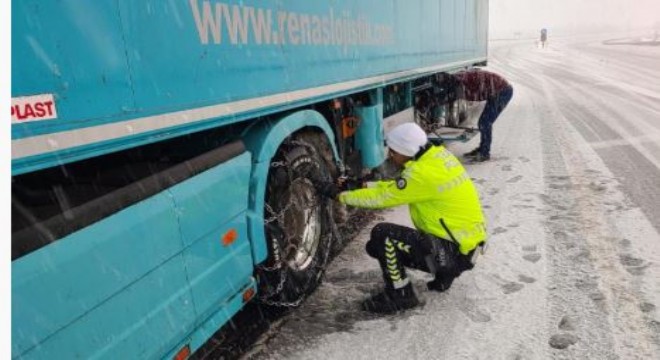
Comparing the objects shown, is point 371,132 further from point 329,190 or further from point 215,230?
point 215,230

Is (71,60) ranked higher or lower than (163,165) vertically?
higher

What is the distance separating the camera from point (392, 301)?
11.9 feet

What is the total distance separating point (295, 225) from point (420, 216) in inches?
35.1

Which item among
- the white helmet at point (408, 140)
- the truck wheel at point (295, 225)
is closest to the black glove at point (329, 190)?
the truck wheel at point (295, 225)

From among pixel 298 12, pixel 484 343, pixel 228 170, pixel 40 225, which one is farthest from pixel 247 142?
pixel 484 343

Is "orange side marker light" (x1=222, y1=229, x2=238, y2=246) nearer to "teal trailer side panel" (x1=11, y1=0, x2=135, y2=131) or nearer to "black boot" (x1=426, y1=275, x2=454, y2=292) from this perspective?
"teal trailer side panel" (x1=11, y1=0, x2=135, y2=131)

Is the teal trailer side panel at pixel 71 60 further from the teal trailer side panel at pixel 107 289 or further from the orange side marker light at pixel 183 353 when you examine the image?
the orange side marker light at pixel 183 353

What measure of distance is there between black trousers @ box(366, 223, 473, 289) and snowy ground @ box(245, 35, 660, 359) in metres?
0.25

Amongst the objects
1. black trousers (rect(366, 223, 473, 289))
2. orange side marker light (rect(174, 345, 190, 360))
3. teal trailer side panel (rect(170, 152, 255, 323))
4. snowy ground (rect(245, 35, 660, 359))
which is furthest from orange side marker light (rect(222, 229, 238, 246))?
black trousers (rect(366, 223, 473, 289))

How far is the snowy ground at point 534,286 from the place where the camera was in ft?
10.5

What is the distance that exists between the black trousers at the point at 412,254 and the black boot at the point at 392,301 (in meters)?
0.05

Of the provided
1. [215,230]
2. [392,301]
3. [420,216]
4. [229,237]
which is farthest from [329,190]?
[215,230]

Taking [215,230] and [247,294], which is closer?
[215,230]

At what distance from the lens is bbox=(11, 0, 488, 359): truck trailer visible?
1776 millimetres
